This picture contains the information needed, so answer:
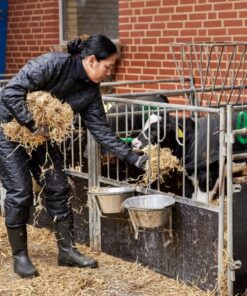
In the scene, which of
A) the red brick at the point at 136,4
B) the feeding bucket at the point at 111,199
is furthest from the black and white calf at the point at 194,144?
the red brick at the point at 136,4

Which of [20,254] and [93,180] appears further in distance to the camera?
[93,180]

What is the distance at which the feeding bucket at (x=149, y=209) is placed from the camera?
4.84 m

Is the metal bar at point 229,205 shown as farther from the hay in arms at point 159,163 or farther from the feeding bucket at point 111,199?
the feeding bucket at point 111,199

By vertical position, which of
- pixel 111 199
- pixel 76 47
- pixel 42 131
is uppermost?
pixel 76 47

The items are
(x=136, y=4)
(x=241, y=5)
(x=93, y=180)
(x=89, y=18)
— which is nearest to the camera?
(x=93, y=180)

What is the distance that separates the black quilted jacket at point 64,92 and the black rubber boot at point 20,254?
847mm

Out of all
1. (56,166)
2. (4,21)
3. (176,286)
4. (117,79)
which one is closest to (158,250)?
(176,286)

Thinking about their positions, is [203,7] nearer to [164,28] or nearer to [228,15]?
[228,15]

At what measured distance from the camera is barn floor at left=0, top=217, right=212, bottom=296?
508 centimetres

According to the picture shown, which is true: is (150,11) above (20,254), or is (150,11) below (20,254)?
above

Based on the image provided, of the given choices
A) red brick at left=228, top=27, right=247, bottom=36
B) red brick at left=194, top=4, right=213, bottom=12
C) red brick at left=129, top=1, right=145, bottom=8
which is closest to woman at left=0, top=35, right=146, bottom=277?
red brick at left=228, top=27, right=247, bottom=36

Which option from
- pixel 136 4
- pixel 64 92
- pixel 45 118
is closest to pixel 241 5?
pixel 136 4

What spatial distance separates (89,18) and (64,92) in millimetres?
4409

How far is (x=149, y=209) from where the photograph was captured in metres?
4.80
